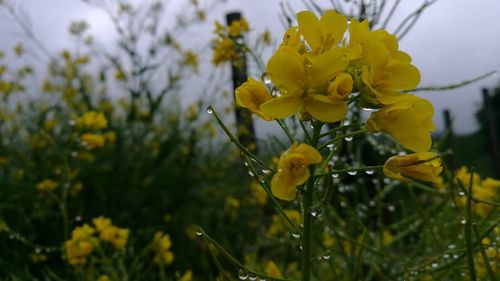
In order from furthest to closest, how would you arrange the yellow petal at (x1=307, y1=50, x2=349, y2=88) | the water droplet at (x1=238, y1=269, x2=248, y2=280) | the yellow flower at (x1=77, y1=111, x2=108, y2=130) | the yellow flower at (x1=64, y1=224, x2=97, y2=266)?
the yellow flower at (x1=77, y1=111, x2=108, y2=130) < the yellow flower at (x1=64, y1=224, x2=97, y2=266) < the water droplet at (x1=238, y1=269, x2=248, y2=280) < the yellow petal at (x1=307, y1=50, x2=349, y2=88)

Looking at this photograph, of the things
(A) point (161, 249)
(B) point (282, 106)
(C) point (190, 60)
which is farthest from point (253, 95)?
(C) point (190, 60)

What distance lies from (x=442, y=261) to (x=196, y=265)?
7.14ft

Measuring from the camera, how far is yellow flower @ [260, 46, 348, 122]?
0.75 meters

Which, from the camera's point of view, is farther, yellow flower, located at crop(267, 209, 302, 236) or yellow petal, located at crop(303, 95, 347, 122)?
yellow flower, located at crop(267, 209, 302, 236)

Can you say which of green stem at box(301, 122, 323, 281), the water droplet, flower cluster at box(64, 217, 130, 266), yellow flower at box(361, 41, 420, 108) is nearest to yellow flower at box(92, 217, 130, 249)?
flower cluster at box(64, 217, 130, 266)

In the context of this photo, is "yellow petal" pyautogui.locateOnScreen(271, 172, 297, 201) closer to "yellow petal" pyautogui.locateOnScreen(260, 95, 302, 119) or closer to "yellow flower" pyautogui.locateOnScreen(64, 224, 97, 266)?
"yellow petal" pyautogui.locateOnScreen(260, 95, 302, 119)

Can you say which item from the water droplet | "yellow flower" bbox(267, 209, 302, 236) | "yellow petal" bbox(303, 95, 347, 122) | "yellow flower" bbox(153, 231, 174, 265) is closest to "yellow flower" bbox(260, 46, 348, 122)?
"yellow petal" bbox(303, 95, 347, 122)

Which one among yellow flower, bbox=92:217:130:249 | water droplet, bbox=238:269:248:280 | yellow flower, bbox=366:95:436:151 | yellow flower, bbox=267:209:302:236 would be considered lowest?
yellow flower, bbox=267:209:302:236

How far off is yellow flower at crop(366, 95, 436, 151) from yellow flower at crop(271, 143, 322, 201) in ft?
0.34

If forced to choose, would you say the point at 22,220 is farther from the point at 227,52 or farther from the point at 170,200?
the point at 227,52

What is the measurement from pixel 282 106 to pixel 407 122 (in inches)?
6.6

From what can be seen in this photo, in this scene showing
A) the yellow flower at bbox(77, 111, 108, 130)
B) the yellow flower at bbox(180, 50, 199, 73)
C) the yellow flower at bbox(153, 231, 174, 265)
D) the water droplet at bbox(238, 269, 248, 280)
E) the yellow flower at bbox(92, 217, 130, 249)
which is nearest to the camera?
the water droplet at bbox(238, 269, 248, 280)

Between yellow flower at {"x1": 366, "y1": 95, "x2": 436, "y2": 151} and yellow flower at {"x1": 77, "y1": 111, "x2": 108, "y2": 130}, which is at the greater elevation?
yellow flower at {"x1": 366, "y1": 95, "x2": 436, "y2": 151}

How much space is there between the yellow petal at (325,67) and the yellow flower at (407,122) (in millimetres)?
87
